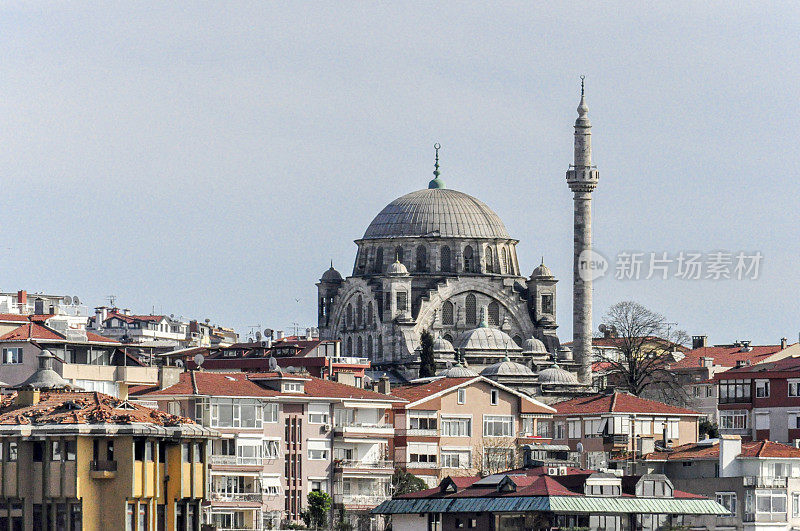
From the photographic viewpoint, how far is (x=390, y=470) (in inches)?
2879

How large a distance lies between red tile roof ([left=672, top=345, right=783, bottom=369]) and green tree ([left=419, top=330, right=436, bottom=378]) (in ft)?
36.7

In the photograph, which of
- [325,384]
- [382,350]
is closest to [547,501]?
[325,384]

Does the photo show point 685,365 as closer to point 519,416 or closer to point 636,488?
point 519,416

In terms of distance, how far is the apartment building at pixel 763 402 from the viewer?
243 ft

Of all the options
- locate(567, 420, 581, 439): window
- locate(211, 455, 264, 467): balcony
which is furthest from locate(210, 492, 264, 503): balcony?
locate(567, 420, 581, 439): window

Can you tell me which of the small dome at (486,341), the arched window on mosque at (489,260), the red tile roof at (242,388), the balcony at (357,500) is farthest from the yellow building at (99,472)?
the arched window on mosque at (489,260)

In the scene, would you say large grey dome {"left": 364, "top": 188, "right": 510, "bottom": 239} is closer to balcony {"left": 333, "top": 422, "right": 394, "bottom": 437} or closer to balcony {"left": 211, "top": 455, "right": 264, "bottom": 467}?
balcony {"left": 333, "top": 422, "right": 394, "bottom": 437}

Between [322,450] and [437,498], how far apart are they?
38.0 ft

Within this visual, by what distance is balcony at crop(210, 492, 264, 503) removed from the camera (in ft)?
206

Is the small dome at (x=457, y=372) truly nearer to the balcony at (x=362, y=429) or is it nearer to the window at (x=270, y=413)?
the balcony at (x=362, y=429)

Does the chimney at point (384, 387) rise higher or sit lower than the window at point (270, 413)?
higher

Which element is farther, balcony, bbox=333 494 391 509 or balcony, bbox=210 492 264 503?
balcony, bbox=333 494 391 509

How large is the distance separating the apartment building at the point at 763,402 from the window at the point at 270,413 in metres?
14.9

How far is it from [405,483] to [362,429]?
2014mm
